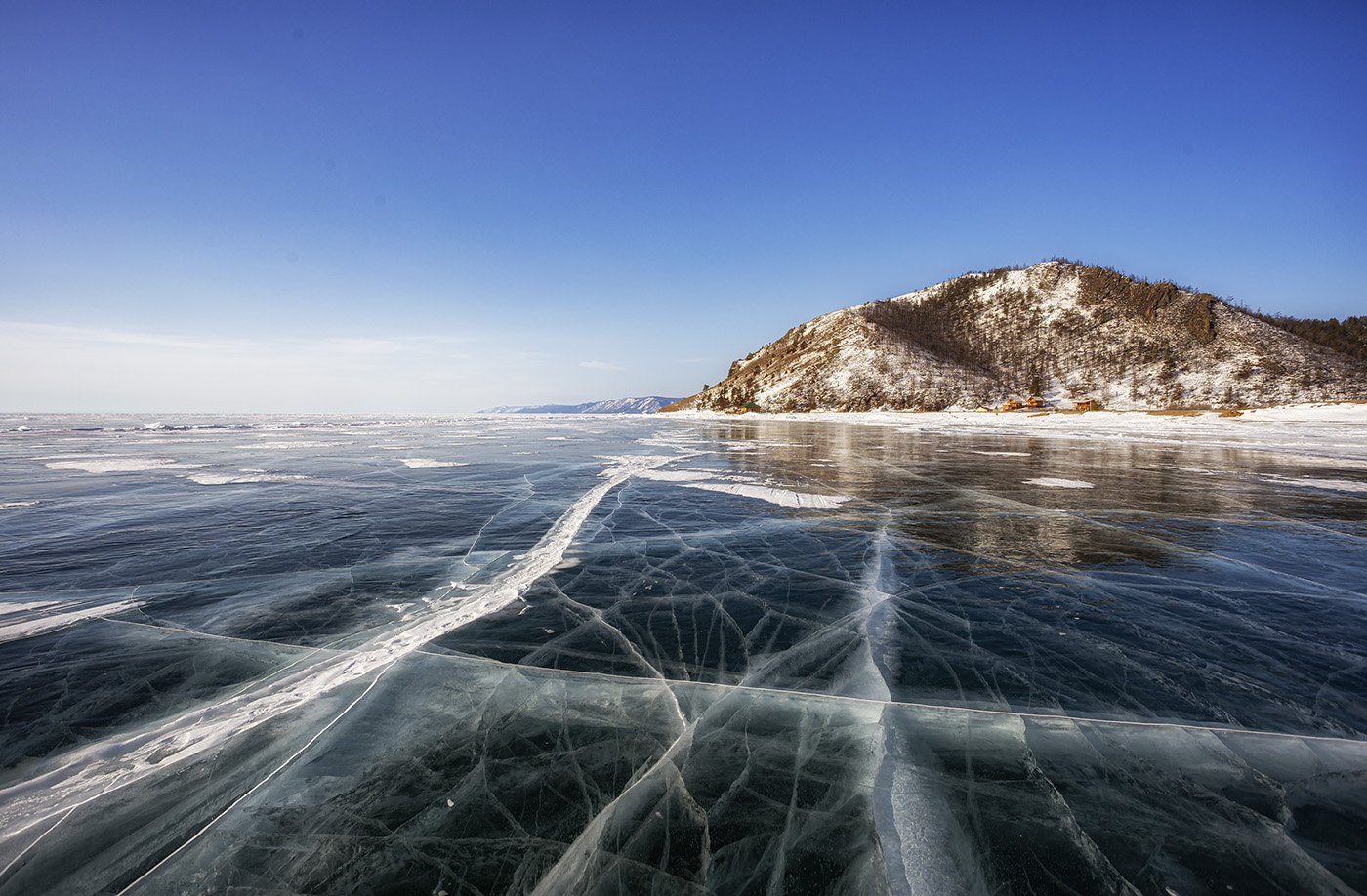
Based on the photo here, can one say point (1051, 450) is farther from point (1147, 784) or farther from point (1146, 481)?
point (1147, 784)

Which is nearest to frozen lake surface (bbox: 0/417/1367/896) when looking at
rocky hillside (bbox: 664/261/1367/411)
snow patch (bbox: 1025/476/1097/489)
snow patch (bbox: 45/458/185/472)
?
snow patch (bbox: 1025/476/1097/489)

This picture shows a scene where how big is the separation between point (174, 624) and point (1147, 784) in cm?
624

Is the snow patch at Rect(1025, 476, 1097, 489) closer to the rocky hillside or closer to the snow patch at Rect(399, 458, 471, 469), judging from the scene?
the snow patch at Rect(399, 458, 471, 469)

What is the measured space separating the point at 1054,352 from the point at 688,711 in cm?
8073

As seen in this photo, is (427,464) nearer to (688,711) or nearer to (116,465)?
(116,465)

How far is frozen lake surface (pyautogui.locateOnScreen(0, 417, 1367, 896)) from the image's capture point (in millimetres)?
1861

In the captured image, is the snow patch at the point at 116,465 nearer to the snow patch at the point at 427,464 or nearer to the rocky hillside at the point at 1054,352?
the snow patch at the point at 427,464

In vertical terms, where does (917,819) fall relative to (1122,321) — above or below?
below

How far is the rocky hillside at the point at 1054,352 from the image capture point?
2104 inches

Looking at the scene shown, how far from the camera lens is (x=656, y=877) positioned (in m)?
1.79

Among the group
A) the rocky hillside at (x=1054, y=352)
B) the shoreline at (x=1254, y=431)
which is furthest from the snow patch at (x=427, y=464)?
the rocky hillside at (x=1054, y=352)

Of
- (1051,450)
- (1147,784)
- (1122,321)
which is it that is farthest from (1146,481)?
(1122,321)

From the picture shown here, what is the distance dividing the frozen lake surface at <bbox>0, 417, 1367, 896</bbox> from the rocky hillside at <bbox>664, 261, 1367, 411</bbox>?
6289 cm

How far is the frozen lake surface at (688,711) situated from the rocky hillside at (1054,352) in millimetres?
62894
